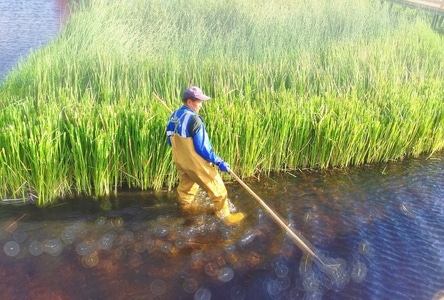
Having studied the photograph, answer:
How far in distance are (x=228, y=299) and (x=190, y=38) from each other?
19.3 feet

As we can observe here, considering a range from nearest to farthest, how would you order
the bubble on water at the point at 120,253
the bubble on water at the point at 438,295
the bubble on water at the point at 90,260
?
the bubble on water at the point at 438,295, the bubble on water at the point at 90,260, the bubble on water at the point at 120,253

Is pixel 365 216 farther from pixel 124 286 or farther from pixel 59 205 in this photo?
pixel 59 205

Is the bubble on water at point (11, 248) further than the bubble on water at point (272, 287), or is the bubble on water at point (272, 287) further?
the bubble on water at point (11, 248)

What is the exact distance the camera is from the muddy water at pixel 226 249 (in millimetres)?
3734

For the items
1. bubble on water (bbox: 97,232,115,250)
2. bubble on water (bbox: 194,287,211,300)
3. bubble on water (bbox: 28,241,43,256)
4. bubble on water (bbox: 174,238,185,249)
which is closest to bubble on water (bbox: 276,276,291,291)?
bubble on water (bbox: 194,287,211,300)

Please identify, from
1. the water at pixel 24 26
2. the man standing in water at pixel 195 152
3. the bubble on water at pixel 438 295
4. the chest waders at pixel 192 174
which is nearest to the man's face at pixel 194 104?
the man standing in water at pixel 195 152

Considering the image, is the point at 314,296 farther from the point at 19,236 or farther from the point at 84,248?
the point at 19,236

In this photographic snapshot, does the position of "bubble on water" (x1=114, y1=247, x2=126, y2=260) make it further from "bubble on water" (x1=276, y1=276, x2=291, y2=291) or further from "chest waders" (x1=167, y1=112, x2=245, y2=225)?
"bubble on water" (x1=276, y1=276, x2=291, y2=291)

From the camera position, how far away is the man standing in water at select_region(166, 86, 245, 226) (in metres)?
3.93

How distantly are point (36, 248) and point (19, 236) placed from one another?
273 millimetres

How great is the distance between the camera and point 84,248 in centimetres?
406

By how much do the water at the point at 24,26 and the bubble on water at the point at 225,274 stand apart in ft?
19.7

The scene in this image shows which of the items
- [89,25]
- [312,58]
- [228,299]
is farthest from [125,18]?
[228,299]

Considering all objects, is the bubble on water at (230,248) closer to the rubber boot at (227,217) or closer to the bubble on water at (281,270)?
the rubber boot at (227,217)
